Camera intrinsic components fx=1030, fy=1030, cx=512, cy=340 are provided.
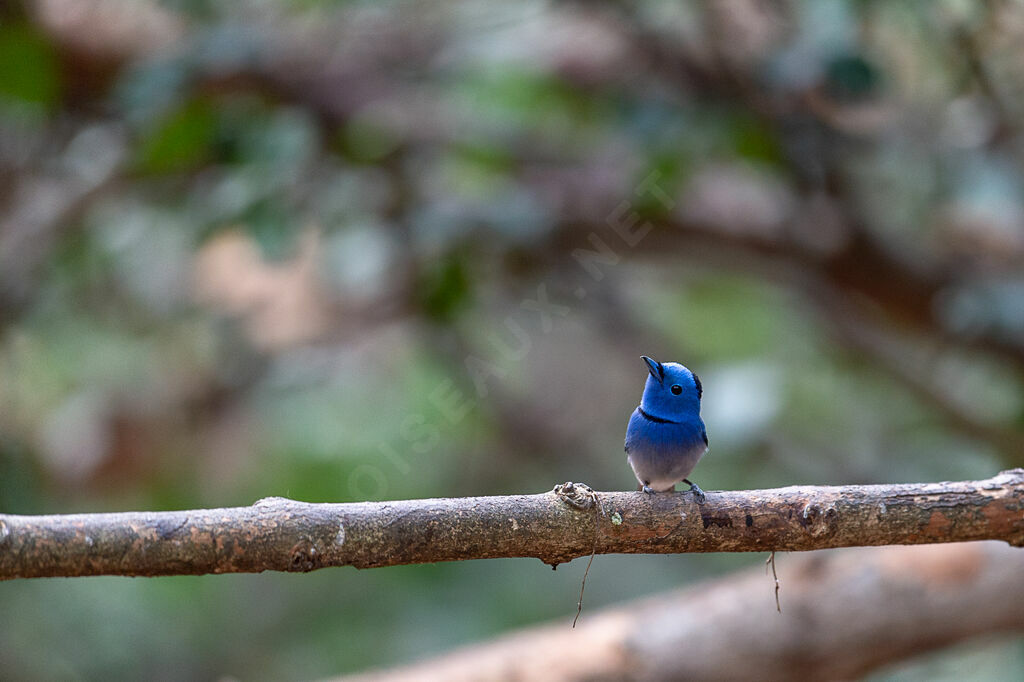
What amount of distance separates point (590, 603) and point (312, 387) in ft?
7.83

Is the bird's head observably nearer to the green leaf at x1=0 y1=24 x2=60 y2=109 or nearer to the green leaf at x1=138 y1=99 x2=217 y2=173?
the green leaf at x1=138 y1=99 x2=217 y2=173

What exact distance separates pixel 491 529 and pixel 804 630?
1.92 meters

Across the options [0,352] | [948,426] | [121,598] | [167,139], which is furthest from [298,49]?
[121,598]

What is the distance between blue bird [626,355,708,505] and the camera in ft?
5.08

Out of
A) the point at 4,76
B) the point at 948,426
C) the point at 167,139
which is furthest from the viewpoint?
the point at 948,426

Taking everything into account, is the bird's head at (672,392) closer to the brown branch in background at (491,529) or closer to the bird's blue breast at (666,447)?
the bird's blue breast at (666,447)

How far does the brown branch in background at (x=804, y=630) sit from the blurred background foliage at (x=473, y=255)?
1.49 feet

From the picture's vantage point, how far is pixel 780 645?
10.0 ft

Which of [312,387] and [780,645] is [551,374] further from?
[780,645]

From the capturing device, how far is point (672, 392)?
5.13 ft

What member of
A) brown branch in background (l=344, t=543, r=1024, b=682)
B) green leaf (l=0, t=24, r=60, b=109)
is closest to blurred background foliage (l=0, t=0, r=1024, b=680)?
green leaf (l=0, t=24, r=60, b=109)

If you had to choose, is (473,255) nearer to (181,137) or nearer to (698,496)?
(181,137)

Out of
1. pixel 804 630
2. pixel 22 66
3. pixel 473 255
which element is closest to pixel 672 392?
pixel 473 255

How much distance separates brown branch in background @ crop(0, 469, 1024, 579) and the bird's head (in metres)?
0.13
